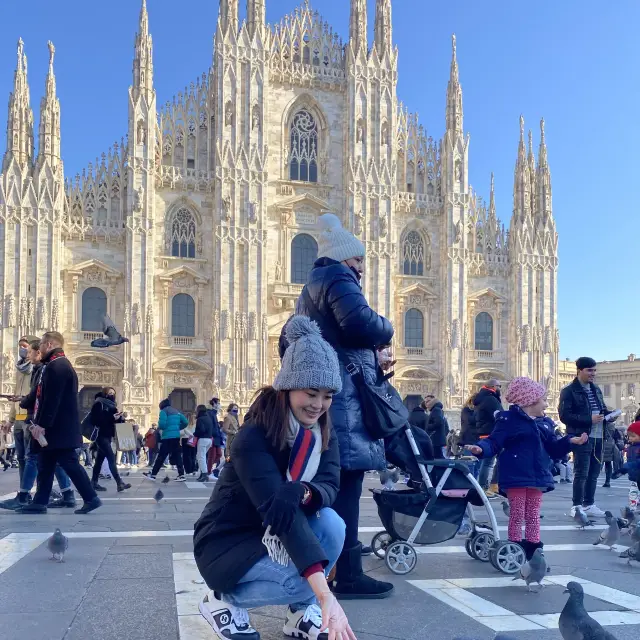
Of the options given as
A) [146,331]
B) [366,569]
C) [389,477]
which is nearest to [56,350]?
[366,569]

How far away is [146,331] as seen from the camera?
2859 cm

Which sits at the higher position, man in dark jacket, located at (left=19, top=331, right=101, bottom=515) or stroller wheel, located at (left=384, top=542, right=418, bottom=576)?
man in dark jacket, located at (left=19, top=331, right=101, bottom=515)

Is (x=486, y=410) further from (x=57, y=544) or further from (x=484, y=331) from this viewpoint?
(x=484, y=331)

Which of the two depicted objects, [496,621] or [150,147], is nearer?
[496,621]

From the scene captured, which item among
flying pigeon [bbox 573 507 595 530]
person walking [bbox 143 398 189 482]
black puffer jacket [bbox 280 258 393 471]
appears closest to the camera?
black puffer jacket [bbox 280 258 393 471]

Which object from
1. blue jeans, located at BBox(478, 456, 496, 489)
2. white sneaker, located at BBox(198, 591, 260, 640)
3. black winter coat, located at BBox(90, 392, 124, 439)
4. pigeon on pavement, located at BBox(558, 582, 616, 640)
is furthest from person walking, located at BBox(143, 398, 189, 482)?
pigeon on pavement, located at BBox(558, 582, 616, 640)

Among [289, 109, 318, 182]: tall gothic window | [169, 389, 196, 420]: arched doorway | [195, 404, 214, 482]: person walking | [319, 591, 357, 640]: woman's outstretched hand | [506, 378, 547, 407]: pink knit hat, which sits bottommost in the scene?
[169, 389, 196, 420]: arched doorway

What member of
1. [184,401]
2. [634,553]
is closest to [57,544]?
[634,553]

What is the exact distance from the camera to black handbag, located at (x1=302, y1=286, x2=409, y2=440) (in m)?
Result: 4.16

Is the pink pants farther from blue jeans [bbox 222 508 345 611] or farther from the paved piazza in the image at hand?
blue jeans [bbox 222 508 345 611]

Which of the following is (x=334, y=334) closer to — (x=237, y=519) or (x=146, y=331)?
(x=237, y=519)

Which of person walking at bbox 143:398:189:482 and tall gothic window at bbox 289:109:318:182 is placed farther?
tall gothic window at bbox 289:109:318:182

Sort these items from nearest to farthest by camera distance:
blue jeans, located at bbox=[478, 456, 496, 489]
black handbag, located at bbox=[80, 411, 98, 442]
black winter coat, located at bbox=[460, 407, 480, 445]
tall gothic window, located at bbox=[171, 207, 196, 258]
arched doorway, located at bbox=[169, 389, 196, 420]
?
1. blue jeans, located at bbox=[478, 456, 496, 489]
2. black handbag, located at bbox=[80, 411, 98, 442]
3. black winter coat, located at bbox=[460, 407, 480, 445]
4. arched doorway, located at bbox=[169, 389, 196, 420]
5. tall gothic window, located at bbox=[171, 207, 196, 258]

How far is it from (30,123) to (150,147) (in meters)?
4.60
